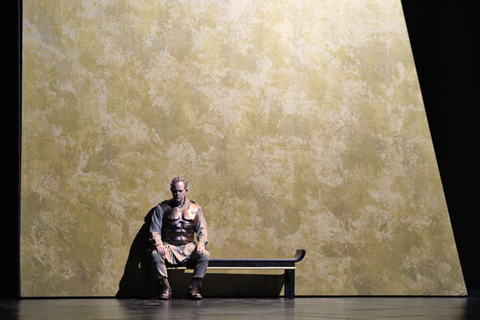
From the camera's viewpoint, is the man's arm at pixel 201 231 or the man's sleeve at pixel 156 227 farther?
the man's arm at pixel 201 231

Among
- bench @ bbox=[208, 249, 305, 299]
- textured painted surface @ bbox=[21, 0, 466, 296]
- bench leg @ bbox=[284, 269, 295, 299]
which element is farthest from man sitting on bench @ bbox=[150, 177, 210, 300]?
bench leg @ bbox=[284, 269, 295, 299]

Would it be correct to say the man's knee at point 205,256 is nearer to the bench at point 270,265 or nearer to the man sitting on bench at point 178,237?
the man sitting on bench at point 178,237

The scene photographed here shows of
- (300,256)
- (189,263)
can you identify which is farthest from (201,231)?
(300,256)

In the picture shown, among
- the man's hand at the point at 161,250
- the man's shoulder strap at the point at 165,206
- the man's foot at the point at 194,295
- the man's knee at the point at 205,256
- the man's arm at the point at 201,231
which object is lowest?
the man's foot at the point at 194,295

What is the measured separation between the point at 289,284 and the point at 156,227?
1.48m

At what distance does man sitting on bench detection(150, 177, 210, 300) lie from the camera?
6.51m

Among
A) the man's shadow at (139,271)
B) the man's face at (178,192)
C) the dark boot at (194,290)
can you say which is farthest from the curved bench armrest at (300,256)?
the man's shadow at (139,271)

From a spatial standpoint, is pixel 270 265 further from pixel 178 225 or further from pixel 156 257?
pixel 156 257

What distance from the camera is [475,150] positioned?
30.3 ft

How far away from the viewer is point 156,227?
6.69m

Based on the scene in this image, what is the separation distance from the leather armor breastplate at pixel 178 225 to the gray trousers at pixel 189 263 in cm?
20

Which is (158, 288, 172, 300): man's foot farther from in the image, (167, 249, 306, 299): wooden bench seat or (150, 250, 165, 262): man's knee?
(167, 249, 306, 299): wooden bench seat

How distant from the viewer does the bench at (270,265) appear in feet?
22.2
